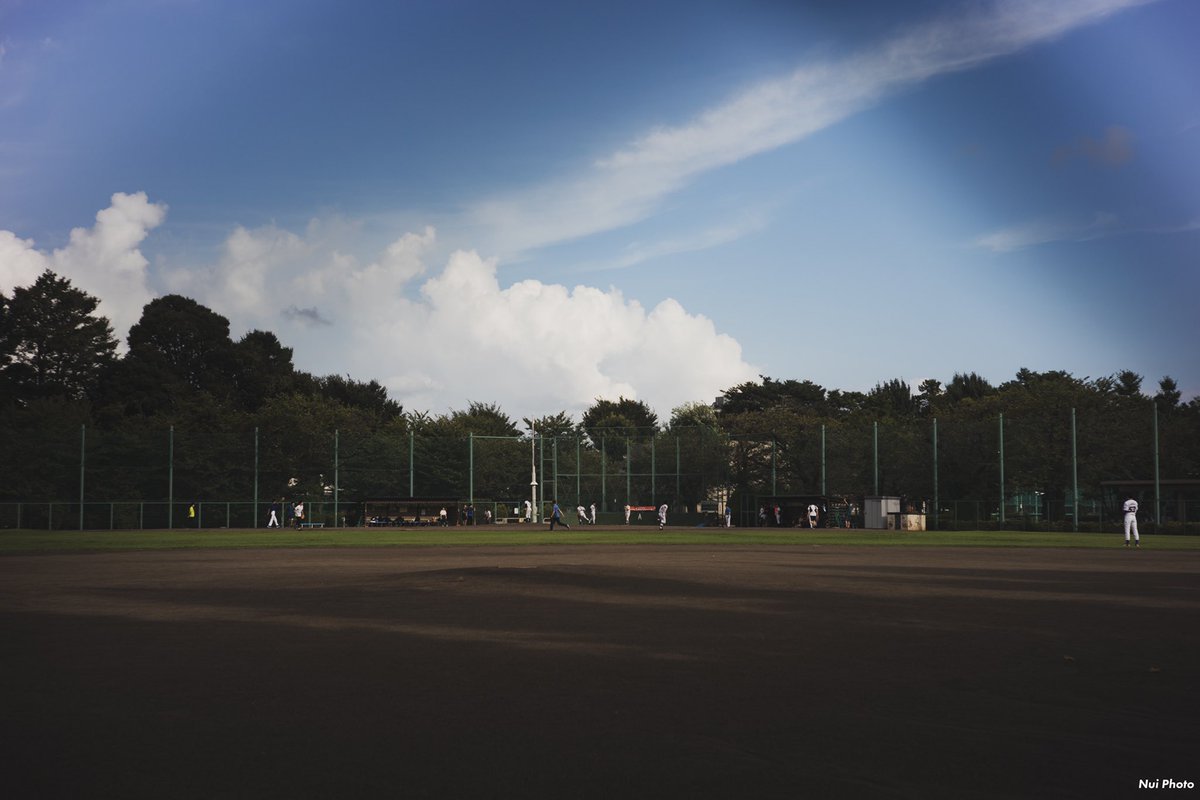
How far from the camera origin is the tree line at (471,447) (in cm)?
6234

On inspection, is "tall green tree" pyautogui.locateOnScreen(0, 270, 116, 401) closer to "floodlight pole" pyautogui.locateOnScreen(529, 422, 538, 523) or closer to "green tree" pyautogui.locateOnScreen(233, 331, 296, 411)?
"green tree" pyautogui.locateOnScreen(233, 331, 296, 411)

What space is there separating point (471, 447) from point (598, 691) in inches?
2386

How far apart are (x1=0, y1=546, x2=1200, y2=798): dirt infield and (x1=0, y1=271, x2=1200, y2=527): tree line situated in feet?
159

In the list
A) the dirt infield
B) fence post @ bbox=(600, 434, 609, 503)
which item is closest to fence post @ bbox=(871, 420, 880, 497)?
fence post @ bbox=(600, 434, 609, 503)

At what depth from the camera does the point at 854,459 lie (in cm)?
6725

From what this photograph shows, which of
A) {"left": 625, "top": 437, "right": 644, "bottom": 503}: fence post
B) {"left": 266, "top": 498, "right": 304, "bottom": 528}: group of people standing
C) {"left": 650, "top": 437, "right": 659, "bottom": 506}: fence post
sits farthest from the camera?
{"left": 625, "top": 437, "right": 644, "bottom": 503}: fence post

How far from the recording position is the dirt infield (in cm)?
586

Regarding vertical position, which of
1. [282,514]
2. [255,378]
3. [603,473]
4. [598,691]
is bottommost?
[282,514]

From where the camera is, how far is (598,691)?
8.35 meters

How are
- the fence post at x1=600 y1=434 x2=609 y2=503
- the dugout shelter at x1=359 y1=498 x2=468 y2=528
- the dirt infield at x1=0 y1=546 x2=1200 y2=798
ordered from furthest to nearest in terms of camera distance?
the fence post at x1=600 y1=434 x2=609 y2=503, the dugout shelter at x1=359 y1=498 x2=468 y2=528, the dirt infield at x1=0 y1=546 x2=1200 y2=798

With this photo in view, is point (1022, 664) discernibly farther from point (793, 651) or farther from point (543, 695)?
point (543, 695)

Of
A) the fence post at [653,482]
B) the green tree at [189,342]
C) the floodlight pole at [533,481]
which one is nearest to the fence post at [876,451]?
the fence post at [653,482]

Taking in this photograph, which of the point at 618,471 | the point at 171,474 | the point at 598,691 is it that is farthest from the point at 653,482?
the point at 598,691

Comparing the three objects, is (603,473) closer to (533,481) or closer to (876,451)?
(533,481)
